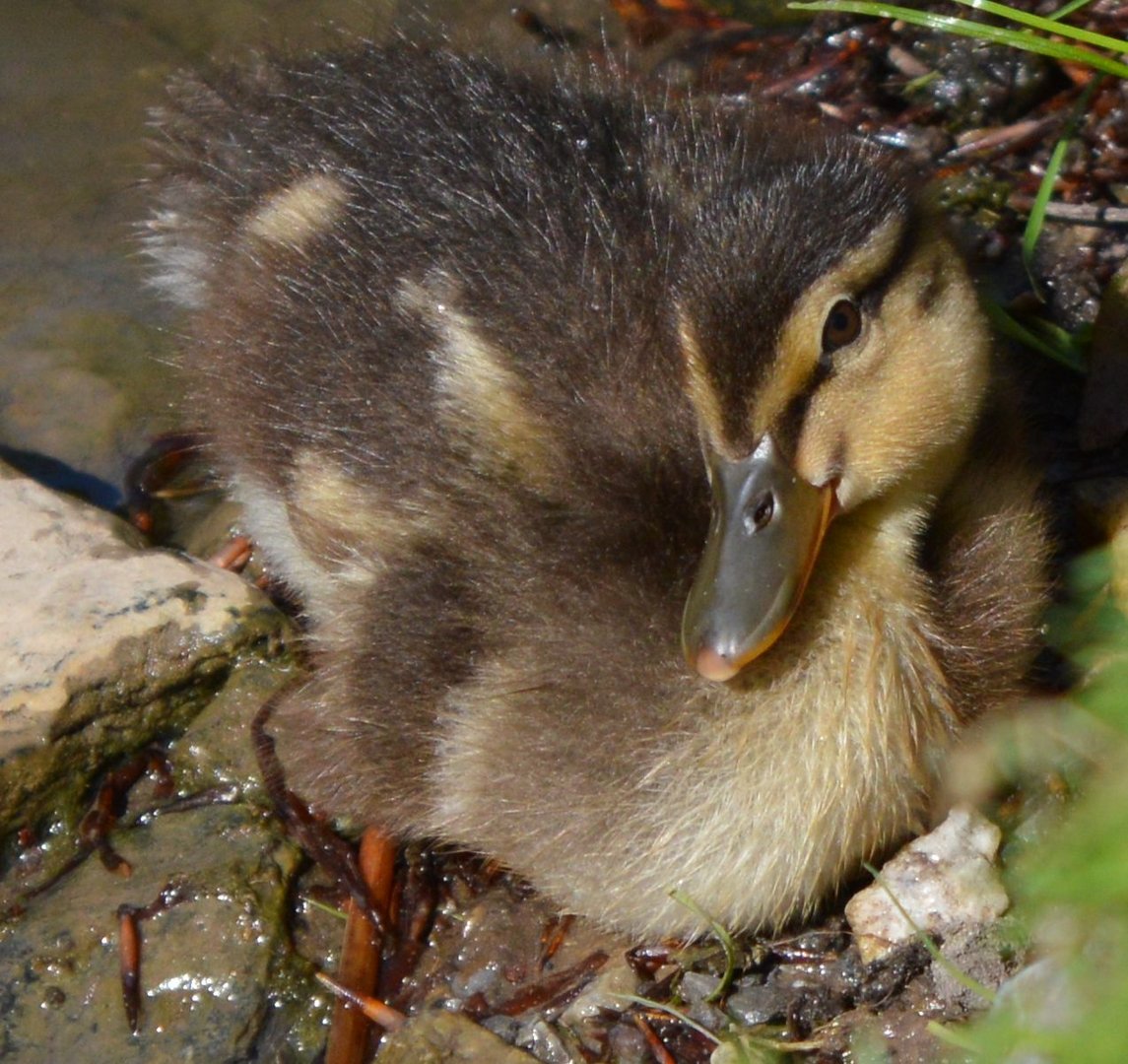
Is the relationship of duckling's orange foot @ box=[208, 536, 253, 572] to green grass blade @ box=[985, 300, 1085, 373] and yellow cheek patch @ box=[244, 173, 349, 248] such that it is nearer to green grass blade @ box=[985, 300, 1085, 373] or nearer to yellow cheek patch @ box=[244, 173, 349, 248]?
yellow cheek patch @ box=[244, 173, 349, 248]

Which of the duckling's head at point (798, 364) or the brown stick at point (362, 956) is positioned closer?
the duckling's head at point (798, 364)

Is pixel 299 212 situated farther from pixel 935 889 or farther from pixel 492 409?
pixel 935 889

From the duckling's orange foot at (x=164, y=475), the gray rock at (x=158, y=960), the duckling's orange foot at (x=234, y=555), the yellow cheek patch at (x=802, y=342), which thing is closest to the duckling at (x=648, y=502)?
the yellow cheek patch at (x=802, y=342)

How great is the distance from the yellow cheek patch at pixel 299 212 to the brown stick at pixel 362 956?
0.85 meters

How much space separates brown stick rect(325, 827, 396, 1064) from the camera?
1.84m

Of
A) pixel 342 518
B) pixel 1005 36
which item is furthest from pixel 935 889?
pixel 1005 36

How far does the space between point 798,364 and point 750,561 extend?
0.74ft

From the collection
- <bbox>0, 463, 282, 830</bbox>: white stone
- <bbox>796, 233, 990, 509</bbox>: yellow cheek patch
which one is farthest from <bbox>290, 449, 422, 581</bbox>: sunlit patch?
<bbox>796, 233, 990, 509</bbox>: yellow cheek patch

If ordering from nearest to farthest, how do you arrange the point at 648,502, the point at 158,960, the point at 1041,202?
the point at 648,502 → the point at 158,960 → the point at 1041,202

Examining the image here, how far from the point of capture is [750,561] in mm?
1603

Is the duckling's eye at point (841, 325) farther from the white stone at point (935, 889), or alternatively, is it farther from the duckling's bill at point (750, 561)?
the white stone at point (935, 889)

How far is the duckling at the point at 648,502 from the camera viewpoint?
5.39 feet

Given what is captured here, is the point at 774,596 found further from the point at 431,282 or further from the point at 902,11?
the point at 902,11

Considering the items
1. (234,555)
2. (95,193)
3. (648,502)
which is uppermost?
(648,502)
